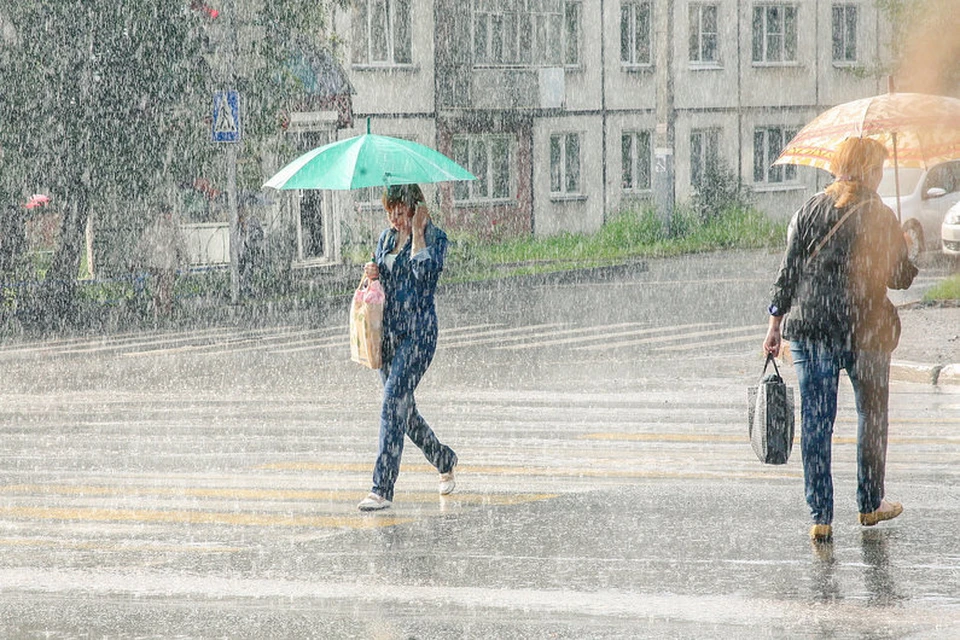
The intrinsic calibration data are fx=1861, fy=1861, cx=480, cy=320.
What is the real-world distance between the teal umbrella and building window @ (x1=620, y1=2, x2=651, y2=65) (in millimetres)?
36564

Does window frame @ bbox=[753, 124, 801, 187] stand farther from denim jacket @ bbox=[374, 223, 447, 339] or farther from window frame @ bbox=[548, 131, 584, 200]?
denim jacket @ bbox=[374, 223, 447, 339]

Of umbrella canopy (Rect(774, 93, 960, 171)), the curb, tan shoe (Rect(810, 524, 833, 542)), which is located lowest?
the curb

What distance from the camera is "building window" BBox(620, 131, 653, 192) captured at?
151ft

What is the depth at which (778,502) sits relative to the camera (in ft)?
30.7

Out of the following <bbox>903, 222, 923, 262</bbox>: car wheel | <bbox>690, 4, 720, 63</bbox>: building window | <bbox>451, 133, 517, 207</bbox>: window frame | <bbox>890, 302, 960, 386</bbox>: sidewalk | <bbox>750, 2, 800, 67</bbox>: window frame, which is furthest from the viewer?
<bbox>750, 2, 800, 67</bbox>: window frame

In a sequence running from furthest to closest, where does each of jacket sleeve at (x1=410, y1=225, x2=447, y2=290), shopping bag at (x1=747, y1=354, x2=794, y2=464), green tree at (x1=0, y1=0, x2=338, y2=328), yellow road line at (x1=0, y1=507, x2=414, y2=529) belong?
green tree at (x1=0, y1=0, x2=338, y2=328) → jacket sleeve at (x1=410, y1=225, x2=447, y2=290) → yellow road line at (x1=0, y1=507, x2=414, y2=529) → shopping bag at (x1=747, y1=354, x2=794, y2=464)

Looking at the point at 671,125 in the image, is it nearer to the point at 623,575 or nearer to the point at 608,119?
the point at 608,119

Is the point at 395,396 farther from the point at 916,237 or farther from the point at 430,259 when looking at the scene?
the point at 916,237

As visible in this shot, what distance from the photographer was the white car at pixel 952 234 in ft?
90.0

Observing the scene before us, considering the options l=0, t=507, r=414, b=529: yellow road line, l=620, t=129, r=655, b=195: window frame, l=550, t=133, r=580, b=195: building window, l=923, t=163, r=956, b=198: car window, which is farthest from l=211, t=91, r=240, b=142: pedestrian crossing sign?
l=620, t=129, r=655, b=195: window frame

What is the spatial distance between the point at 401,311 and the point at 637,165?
3737 centimetres

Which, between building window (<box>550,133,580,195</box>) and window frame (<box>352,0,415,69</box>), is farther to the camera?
building window (<box>550,133,580,195</box>)

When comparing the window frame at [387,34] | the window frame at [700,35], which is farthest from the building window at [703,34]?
the window frame at [387,34]

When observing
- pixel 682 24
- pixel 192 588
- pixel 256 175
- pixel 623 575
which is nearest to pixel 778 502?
pixel 623 575
